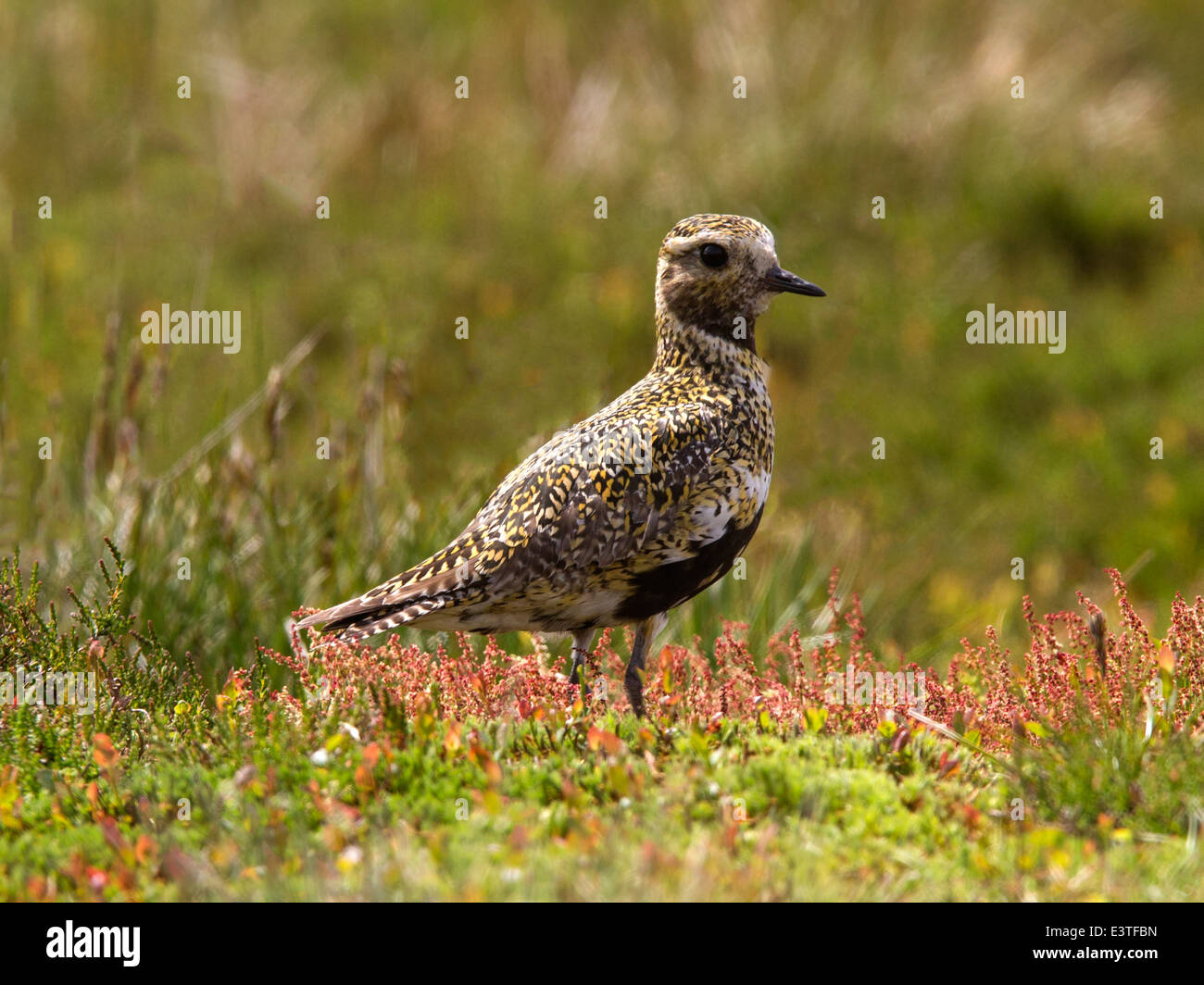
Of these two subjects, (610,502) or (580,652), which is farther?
(580,652)

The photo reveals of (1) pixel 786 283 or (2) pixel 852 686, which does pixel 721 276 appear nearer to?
(1) pixel 786 283

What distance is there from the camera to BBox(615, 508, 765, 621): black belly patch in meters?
6.20

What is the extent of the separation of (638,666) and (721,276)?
1677 mm

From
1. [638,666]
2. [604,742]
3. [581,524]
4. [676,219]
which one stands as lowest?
[604,742]

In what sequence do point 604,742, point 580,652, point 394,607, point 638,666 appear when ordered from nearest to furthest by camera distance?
point 604,742 < point 394,607 < point 638,666 < point 580,652

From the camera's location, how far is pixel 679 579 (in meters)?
6.23

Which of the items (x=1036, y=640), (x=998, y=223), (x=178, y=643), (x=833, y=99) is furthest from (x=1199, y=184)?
(x=178, y=643)

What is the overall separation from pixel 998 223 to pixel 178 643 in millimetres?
11518

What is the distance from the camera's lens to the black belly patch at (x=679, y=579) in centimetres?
620

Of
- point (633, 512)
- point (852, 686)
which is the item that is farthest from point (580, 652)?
point (852, 686)

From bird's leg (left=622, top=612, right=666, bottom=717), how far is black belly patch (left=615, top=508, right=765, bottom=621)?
0.14 m

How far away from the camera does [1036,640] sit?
6664mm

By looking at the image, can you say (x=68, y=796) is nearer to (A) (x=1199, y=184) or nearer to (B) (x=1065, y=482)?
(B) (x=1065, y=482)

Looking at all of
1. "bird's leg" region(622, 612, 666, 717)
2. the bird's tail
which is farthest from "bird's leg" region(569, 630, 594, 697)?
the bird's tail
